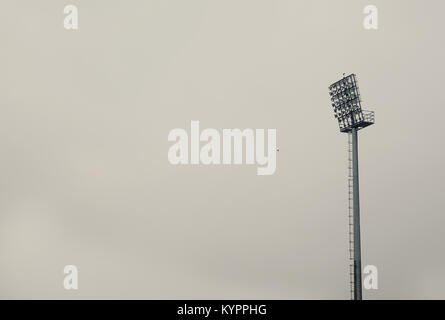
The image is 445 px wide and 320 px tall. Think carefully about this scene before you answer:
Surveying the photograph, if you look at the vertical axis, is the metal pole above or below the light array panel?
below

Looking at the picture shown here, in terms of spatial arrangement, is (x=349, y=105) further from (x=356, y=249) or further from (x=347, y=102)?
(x=356, y=249)

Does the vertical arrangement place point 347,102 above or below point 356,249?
above

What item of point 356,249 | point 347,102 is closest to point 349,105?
point 347,102

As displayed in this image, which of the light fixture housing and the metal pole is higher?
the light fixture housing

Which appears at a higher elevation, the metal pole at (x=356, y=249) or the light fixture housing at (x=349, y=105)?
the light fixture housing at (x=349, y=105)

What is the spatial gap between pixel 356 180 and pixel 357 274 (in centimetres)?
716

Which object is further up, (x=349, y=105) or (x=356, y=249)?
(x=349, y=105)

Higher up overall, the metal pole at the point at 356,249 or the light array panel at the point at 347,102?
the light array panel at the point at 347,102
